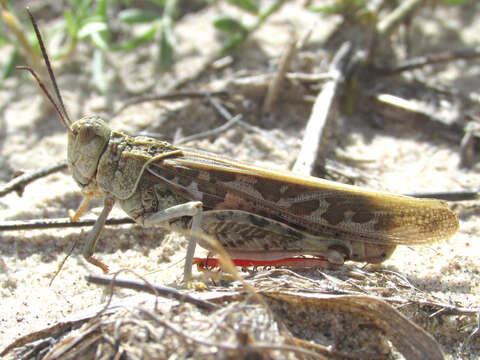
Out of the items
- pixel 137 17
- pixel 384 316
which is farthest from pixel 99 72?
pixel 384 316

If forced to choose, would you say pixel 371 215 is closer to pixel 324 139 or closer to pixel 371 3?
pixel 324 139

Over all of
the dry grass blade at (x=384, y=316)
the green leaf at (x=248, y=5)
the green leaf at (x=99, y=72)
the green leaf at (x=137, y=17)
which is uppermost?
the green leaf at (x=248, y=5)

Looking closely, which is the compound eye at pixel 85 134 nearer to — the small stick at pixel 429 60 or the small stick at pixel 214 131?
the small stick at pixel 214 131

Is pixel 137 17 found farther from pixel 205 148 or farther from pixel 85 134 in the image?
pixel 85 134

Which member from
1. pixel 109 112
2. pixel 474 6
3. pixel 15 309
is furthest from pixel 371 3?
pixel 15 309

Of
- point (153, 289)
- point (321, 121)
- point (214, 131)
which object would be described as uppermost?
point (321, 121)

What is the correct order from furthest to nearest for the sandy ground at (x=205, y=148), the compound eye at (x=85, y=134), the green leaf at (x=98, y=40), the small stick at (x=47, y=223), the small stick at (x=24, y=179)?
the green leaf at (x=98, y=40) → the small stick at (x=24, y=179) → the small stick at (x=47, y=223) → the compound eye at (x=85, y=134) → the sandy ground at (x=205, y=148)

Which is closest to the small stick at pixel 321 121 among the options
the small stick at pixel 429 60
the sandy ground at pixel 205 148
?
the sandy ground at pixel 205 148
